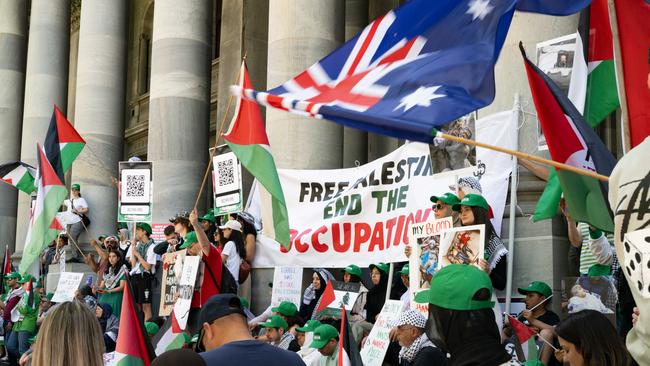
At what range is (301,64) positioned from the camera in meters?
13.8

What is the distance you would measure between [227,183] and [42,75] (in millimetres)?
13609

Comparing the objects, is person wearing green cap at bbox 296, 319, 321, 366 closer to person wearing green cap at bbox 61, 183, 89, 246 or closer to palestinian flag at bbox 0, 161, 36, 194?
person wearing green cap at bbox 61, 183, 89, 246

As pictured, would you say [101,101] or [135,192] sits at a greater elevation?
[101,101]

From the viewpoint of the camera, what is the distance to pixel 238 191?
39.6ft

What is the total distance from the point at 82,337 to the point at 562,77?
6427mm

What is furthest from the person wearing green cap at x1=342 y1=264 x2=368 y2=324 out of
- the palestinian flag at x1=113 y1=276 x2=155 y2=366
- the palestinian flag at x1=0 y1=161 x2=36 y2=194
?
the palestinian flag at x1=0 y1=161 x2=36 y2=194

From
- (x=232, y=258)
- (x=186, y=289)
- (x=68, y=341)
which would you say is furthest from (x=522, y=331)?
(x=232, y=258)

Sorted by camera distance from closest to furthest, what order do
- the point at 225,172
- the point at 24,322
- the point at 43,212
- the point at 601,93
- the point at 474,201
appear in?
the point at 601,93 → the point at 474,201 → the point at 225,172 → the point at 43,212 → the point at 24,322

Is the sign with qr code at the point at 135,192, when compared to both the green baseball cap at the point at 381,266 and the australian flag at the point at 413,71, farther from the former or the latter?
the australian flag at the point at 413,71

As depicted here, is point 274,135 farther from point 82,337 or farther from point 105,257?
point 82,337

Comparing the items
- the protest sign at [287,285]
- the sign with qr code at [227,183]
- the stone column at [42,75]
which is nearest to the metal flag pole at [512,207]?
the protest sign at [287,285]

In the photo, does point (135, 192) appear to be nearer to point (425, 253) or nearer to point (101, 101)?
point (101, 101)

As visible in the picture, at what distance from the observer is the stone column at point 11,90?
25047mm

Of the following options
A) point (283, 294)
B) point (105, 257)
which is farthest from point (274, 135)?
point (105, 257)
